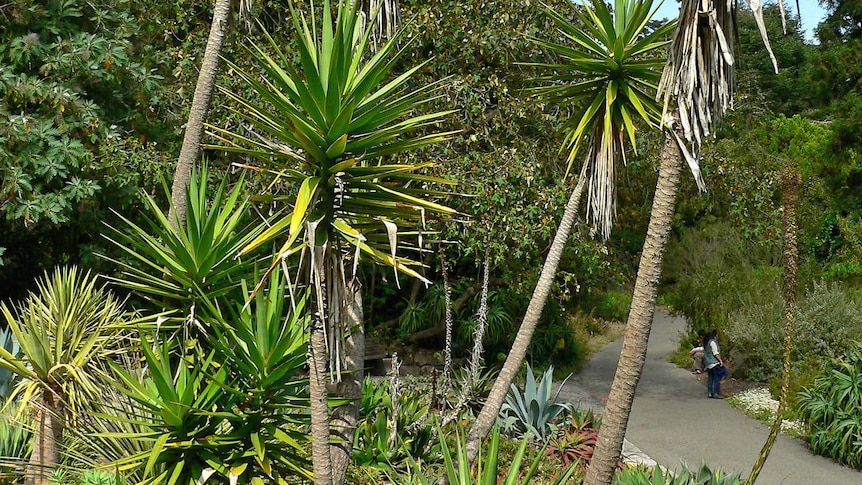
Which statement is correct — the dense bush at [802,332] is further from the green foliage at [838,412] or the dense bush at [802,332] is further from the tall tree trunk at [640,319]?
the tall tree trunk at [640,319]

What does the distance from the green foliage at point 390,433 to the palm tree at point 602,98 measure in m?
1.20

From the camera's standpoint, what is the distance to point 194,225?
5840mm

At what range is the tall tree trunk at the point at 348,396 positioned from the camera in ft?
21.3

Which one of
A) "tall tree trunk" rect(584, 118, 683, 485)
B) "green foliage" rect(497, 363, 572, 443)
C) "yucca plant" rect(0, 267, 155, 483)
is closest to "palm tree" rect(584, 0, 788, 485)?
"tall tree trunk" rect(584, 118, 683, 485)

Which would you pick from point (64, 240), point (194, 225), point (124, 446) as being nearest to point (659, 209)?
point (194, 225)

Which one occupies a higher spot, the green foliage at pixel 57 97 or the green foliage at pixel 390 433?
the green foliage at pixel 57 97

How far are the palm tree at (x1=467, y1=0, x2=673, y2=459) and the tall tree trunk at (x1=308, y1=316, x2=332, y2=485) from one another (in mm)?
2615

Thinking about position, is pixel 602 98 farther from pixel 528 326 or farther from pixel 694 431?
pixel 694 431

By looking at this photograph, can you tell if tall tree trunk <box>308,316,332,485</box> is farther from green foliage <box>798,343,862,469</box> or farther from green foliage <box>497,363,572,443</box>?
green foliage <box>798,343,862,469</box>

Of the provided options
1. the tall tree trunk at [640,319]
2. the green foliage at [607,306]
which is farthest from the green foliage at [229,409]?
the green foliage at [607,306]

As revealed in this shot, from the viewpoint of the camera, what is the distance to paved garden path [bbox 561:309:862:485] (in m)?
10.6

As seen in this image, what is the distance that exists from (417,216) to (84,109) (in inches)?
271

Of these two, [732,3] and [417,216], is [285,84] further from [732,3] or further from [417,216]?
[732,3]

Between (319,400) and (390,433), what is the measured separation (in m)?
3.91
